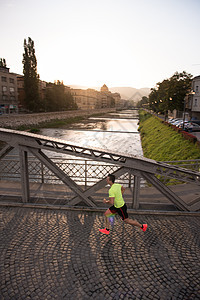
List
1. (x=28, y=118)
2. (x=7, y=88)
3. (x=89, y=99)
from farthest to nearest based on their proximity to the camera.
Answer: (x=89, y=99)
(x=7, y=88)
(x=28, y=118)

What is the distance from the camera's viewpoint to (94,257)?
16.5 feet

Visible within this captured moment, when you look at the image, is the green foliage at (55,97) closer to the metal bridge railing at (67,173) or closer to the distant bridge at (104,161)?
the metal bridge railing at (67,173)

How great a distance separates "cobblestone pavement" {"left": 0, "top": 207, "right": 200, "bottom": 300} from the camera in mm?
4117

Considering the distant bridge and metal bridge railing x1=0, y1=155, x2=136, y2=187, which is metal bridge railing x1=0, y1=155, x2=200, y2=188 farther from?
the distant bridge

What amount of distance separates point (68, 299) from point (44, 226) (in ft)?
8.76

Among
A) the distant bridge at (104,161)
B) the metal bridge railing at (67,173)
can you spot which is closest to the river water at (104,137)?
the metal bridge railing at (67,173)

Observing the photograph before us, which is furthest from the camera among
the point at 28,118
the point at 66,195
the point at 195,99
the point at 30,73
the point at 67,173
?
the point at 30,73

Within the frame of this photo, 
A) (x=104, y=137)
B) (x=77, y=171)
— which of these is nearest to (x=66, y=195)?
(x=77, y=171)

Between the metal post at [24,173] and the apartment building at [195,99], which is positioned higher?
the apartment building at [195,99]

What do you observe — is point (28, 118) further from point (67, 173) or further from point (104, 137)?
point (67, 173)

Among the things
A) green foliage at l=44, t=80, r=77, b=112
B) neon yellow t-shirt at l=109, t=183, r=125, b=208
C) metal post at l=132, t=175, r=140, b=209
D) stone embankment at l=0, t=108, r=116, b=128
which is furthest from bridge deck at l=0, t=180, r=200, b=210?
green foliage at l=44, t=80, r=77, b=112

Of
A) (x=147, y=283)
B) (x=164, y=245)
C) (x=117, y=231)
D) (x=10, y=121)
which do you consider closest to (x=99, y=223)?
(x=117, y=231)

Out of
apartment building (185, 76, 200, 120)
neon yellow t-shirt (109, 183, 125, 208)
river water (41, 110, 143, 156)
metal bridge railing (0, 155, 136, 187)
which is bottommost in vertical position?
river water (41, 110, 143, 156)

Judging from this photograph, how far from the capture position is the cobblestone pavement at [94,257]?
4117 millimetres
